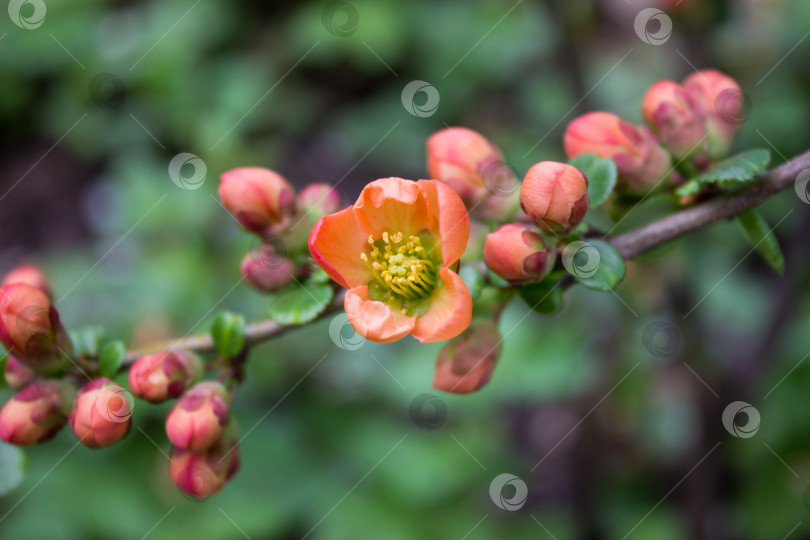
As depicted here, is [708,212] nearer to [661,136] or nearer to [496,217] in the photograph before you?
[661,136]

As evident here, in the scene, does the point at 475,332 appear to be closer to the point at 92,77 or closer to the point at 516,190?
the point at 516,190

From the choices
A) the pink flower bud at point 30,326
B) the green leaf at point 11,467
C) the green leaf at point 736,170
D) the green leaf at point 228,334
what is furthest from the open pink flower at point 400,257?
the green leaf at point 11,467

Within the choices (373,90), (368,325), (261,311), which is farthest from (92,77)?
(368,325)

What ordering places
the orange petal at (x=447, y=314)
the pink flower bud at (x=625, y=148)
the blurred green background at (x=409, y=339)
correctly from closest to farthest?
1. the orange petal at (x=447, y=314)
2. the pink flower bud at (x=625, y=148)
3. the blurred green background at (x=409, y=339)

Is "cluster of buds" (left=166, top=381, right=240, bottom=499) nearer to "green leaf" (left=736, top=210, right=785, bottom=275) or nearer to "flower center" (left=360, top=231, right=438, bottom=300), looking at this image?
"flower center" (left=360, top=231, right=438, bottom=300)

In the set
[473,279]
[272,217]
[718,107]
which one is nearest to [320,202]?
[272,217]

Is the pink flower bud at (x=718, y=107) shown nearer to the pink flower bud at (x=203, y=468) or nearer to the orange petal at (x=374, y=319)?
the orange petal at (x=374, y=319)

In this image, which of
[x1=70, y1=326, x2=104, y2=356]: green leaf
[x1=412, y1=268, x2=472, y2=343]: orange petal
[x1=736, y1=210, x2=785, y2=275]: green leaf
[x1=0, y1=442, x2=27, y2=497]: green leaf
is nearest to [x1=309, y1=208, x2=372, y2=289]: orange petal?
[x1=412, y1=268, x2=472, y2=343]: orange petal
